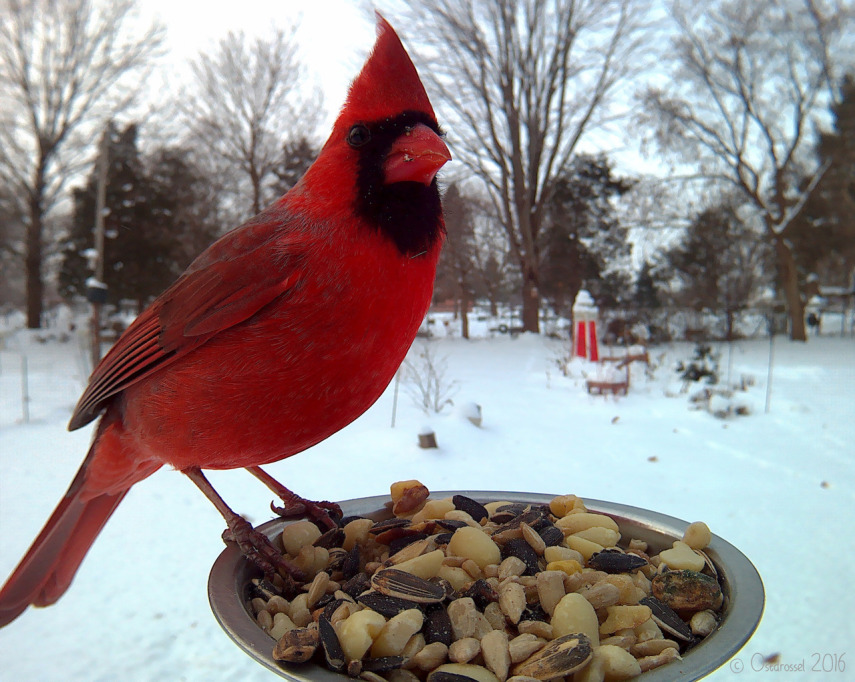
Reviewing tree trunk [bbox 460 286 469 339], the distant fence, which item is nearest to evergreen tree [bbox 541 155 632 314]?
tree trunk [bbox 460 286 469 339]

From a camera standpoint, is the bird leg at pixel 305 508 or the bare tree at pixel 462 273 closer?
the bird leg at pixel 305 508

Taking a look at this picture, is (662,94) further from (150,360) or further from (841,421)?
(150,360)

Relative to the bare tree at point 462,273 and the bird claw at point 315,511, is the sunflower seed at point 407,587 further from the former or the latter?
the bare tree at point 462,273

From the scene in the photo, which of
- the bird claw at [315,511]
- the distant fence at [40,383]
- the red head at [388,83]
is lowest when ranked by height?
the distant fence at [40,383]

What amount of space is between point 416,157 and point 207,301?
347 millimetres

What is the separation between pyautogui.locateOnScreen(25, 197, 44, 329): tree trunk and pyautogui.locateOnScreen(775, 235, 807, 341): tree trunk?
1286 cm

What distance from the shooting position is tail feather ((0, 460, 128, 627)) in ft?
3.06

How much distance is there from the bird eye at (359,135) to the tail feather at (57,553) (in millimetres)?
714

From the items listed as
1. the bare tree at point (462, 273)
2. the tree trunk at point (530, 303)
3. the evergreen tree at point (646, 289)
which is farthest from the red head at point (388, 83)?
the evergreen tree at point (646, 289)

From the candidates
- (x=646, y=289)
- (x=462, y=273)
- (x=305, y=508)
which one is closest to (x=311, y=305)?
(x=305, y=508)

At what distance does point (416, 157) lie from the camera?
62cm

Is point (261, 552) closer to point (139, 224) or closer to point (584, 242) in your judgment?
point (139, 224)

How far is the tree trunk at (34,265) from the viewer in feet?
30.9

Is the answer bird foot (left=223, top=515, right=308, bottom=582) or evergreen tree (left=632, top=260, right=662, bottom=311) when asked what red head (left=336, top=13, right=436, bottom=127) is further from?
evergreen tree (left=632, top=260, right=662, bottom=311)
